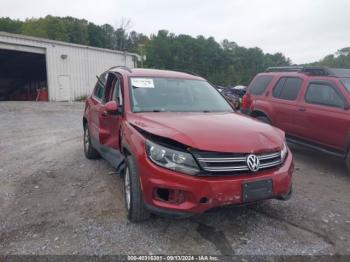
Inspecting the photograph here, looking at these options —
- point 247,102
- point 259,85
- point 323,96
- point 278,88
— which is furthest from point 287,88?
point 247,102

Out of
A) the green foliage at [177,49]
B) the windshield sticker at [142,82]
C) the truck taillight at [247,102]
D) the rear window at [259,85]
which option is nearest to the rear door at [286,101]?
the rear window at [259,85]

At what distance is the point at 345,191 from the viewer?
5.45 m

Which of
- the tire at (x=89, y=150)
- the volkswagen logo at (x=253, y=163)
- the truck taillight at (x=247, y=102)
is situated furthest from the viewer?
the truck taillight at (x=247, y=102)

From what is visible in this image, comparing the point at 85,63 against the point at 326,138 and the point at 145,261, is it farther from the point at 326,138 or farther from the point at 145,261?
the point at 145,261

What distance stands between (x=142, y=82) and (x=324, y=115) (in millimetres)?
3519

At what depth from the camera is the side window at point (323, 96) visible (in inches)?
253

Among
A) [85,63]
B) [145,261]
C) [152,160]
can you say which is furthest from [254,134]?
[85,63]

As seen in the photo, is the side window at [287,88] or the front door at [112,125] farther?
the side window at [287,88]

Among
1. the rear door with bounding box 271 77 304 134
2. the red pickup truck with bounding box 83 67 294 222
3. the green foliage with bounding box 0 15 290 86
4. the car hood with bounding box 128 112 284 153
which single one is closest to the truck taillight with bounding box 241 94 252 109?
the rear door with bounding box 271 77 304 134

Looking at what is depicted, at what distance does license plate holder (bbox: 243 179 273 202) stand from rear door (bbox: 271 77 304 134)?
393 cm

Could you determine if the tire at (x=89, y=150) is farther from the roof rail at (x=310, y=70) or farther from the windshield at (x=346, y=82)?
the windshield at (x=346, y=82)

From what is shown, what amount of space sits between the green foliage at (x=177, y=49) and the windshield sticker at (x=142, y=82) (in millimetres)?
48766

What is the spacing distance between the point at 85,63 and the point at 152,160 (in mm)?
24887

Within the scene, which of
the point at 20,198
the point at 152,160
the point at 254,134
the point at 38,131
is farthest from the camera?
the point at 38,131
